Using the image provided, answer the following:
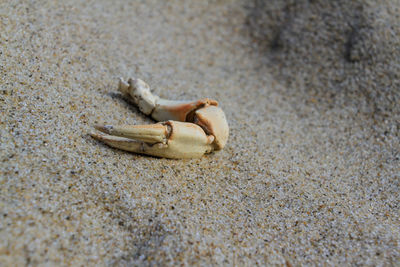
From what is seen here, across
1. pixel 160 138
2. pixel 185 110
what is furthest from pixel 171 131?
pixel 185 110

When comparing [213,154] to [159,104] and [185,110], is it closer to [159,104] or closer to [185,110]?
[185,110]

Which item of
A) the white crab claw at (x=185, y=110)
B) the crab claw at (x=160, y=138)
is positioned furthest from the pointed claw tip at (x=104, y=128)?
the white crab claw at (x=185, y=110)

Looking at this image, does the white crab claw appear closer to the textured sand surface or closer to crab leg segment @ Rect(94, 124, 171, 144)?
the textured sand surface

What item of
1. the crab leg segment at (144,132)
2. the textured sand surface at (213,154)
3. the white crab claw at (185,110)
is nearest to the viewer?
the textured sand surface at (213,154)

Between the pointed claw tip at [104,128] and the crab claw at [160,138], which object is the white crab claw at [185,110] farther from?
the pointed claw tip at [104,128]

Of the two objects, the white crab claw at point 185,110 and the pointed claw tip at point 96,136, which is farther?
the white crab claw at point 185,110

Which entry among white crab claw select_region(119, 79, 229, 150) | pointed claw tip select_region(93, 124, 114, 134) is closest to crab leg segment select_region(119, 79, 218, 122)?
white crab claw select_region(119, 79, 229, 150)
